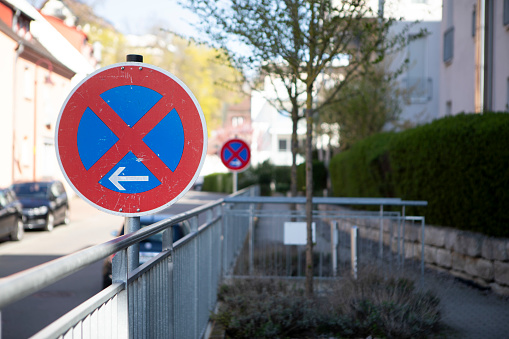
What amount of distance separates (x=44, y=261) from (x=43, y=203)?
7567 millimetres

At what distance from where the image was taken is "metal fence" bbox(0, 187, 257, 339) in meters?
1.82

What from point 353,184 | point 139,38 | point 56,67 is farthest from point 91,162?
point 139,38

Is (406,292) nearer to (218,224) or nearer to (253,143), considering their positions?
(218,224)

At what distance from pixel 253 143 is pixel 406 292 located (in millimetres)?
78787

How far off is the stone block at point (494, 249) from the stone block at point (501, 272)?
0.08 metres

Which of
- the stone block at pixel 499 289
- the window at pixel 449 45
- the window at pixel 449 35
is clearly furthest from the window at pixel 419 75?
the stone block at pixel 499 289

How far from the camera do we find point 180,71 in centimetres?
7900

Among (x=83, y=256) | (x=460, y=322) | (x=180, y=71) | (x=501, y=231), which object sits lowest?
(x=460, y=322)

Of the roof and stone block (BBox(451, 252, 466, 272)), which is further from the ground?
the roof

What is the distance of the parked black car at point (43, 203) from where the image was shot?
20328mm

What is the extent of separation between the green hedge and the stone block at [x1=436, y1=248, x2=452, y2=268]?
0.44m

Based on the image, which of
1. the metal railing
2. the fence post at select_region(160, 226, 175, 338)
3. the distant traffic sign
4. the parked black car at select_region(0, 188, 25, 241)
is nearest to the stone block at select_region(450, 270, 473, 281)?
the metal railing

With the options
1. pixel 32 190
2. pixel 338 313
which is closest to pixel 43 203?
pixel 32 190

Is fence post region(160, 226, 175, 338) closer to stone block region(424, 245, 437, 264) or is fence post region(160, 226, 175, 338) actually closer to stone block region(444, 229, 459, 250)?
stone block region(444, 229, 459, 250)
